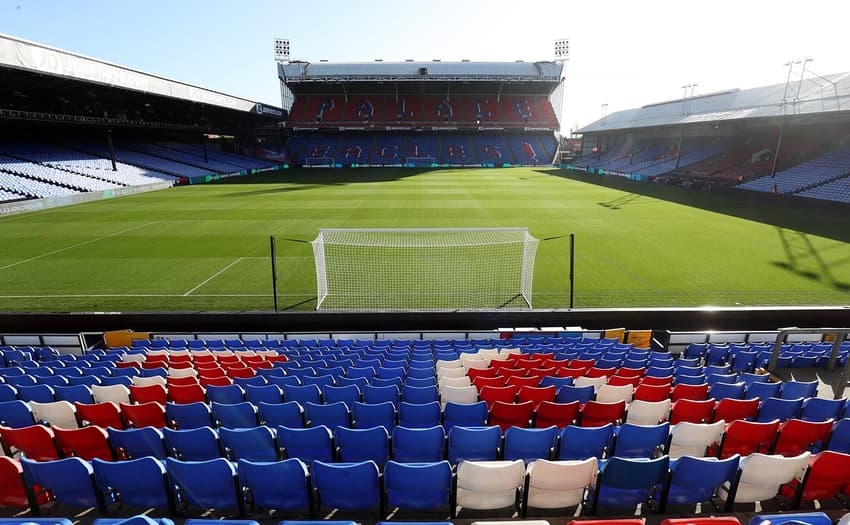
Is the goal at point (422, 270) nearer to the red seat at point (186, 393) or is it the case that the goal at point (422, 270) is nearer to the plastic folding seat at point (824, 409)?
the red seat at point (186, 393)

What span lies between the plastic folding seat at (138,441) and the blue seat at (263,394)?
141cm

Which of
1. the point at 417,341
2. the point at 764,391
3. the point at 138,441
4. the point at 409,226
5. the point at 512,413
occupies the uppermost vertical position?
the point at 409,226

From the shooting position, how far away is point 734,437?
4543 millimetres

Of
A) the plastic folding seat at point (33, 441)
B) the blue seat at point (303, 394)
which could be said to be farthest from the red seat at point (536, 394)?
the plastic folding seat at point (33, 441)

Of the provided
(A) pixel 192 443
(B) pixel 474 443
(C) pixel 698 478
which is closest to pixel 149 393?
(A) pixel 192 443

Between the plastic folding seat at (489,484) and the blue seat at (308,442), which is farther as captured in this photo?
the blue seat at (308,442)

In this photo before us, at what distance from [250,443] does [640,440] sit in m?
4.07

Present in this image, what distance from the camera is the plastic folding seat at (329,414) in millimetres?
5062

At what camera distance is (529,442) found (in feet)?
14.5

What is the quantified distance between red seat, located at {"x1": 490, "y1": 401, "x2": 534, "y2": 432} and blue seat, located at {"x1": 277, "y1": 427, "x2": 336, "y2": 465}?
2.02m

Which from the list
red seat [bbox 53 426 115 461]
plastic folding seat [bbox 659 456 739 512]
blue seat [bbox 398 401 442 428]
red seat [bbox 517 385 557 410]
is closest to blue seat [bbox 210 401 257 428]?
red seat [bbox 53 426 115 461]

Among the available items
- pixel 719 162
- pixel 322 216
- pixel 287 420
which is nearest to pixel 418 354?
pixel 287 420

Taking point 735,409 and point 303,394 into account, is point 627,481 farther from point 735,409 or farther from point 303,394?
point 303,394

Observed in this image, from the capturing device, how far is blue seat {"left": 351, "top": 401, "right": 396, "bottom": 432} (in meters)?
5.11
